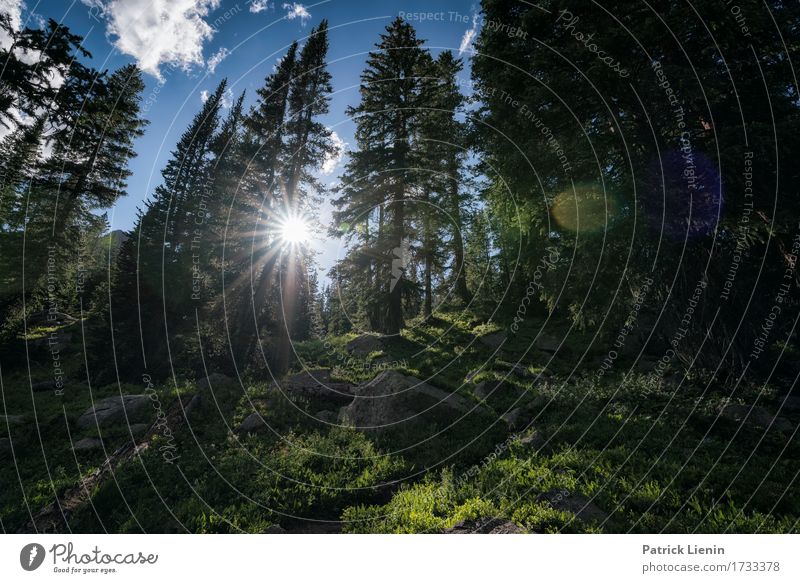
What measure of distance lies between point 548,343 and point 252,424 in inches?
519

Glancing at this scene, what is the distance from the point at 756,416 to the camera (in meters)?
7.04

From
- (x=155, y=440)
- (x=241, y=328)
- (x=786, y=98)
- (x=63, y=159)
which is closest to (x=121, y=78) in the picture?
(x=63, y=159)

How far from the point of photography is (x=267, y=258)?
17453mm

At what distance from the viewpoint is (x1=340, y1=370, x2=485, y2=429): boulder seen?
9680 millimetres

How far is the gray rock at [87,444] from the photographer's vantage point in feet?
30.6

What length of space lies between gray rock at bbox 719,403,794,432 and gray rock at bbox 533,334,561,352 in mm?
7557

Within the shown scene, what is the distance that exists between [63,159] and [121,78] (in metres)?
4.25

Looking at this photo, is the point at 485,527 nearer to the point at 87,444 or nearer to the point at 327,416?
the point at 327,416

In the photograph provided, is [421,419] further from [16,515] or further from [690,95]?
[690,95]

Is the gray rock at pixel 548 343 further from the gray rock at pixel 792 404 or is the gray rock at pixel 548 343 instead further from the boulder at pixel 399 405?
the gray rock at pixel 792 404

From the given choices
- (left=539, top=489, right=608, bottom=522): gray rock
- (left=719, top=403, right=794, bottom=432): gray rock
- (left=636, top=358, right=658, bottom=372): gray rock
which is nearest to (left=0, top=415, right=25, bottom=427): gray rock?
(left=539, top=489, right=608, bottom=522): gray rock
